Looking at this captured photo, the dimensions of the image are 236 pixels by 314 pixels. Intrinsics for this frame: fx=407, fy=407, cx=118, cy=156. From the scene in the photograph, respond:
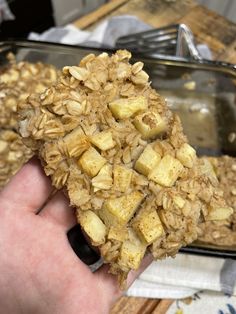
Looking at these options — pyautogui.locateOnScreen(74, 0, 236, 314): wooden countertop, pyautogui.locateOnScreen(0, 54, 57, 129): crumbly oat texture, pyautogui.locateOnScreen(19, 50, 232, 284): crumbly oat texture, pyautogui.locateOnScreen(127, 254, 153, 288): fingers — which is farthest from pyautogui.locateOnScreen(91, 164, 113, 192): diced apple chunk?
pyautogui.locateOnScreen(74, 0, 236, 314): wooden countertop

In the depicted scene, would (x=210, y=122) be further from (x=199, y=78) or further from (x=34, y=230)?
(x=34, y=230)

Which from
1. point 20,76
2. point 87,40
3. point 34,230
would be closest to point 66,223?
point 34,230

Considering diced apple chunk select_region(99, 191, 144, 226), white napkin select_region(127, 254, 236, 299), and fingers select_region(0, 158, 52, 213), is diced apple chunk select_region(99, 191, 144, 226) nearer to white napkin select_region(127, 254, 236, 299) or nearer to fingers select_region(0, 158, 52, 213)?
fingers select_region(0, 158, 52, 213)

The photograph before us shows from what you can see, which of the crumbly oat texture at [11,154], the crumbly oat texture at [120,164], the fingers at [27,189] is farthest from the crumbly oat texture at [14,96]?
the crumbly oat texture at [120,164]

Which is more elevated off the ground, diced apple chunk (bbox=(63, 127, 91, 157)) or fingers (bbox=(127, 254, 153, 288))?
diced apple chunk (bbox=(63, 127, 91, 157))

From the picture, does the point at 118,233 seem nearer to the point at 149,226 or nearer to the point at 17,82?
the point at 149,226
